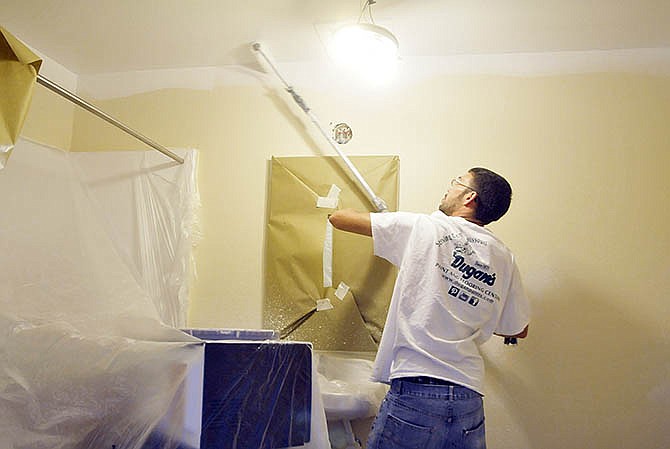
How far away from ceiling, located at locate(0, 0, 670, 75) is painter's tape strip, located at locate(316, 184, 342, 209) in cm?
55

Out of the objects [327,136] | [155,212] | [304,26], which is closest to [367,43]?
[304,26]

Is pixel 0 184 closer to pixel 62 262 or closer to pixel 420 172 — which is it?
pixel 62 262

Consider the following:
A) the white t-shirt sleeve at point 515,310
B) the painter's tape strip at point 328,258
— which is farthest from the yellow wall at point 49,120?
the white t-shirt sleeve at point 515,310

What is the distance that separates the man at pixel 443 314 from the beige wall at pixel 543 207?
0.35 m

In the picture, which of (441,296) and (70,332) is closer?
(70,332)

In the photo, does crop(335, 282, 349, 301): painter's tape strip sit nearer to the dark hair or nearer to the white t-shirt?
the white t-shirt

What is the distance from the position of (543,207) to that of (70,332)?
1.63m

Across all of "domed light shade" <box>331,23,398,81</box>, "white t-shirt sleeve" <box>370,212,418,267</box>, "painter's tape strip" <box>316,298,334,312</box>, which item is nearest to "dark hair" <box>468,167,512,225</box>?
"white t-shirt sleeve" <box>370,212,418,267</box>

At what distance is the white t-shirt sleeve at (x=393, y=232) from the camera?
1.76 metres

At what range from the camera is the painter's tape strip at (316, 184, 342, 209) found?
89.4 inches

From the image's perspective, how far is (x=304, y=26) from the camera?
2.11 meters

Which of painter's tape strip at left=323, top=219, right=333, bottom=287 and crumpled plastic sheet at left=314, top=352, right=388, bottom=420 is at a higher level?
painter's tape strip at left=323, top=219, right=333, bottom=287

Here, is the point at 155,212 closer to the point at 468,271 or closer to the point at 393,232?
the point at 393,232

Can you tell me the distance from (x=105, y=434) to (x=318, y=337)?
1.10m
